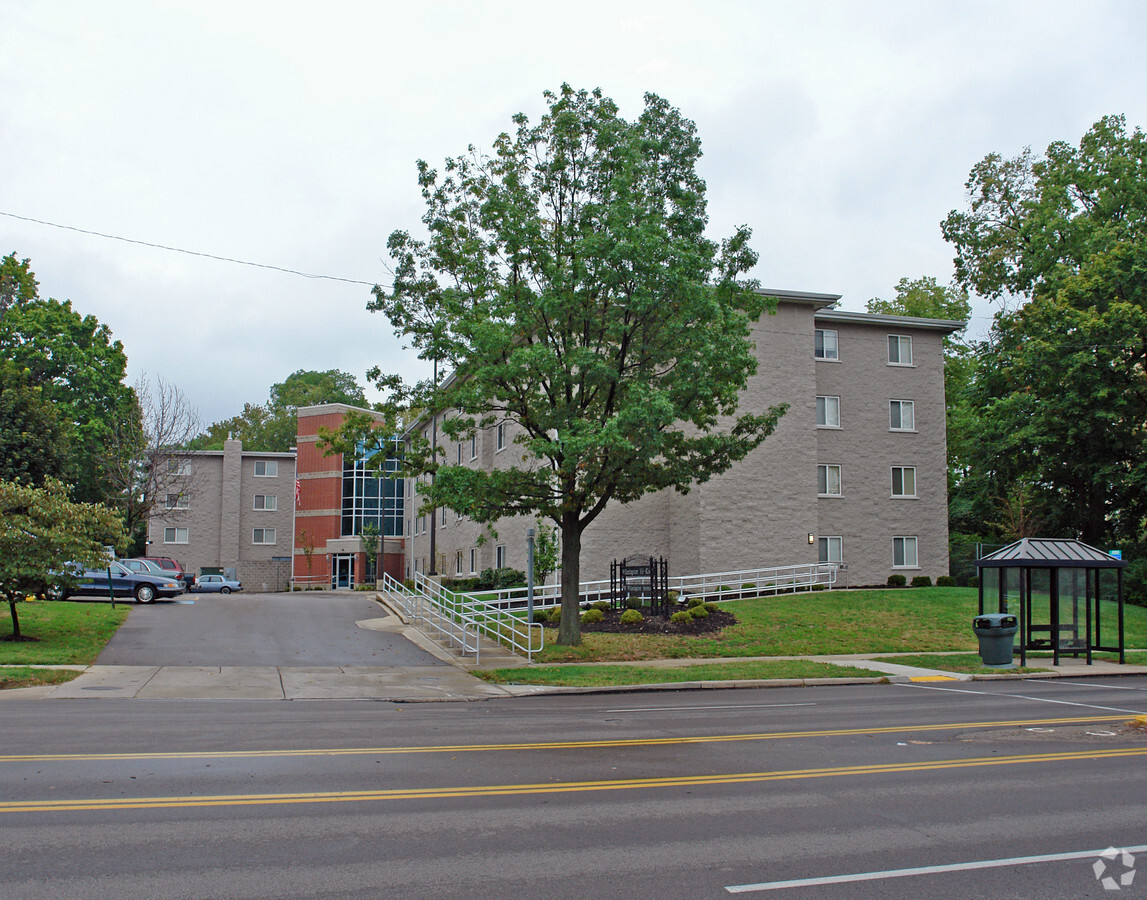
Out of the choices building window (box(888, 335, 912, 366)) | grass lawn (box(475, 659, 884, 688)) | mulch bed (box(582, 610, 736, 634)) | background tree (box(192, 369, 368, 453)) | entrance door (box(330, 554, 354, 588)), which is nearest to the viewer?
grass lawn (box(475, 659, 884, 688))

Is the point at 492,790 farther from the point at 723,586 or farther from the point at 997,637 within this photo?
the point at 723,586

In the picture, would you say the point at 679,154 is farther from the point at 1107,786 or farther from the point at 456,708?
the point at 1107,786

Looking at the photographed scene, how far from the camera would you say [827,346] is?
3609cm

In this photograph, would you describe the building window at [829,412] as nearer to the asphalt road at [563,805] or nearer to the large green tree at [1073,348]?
the large green tree at [1073,348]

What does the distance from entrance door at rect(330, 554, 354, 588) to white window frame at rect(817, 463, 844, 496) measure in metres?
37.4

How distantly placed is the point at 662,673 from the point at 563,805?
1186 centimetres

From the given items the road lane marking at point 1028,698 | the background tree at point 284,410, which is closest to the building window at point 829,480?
the road lane marking at point 1028,698

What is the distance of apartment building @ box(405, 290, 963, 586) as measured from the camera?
32781 millimetres

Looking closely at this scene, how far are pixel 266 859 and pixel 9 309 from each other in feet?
174

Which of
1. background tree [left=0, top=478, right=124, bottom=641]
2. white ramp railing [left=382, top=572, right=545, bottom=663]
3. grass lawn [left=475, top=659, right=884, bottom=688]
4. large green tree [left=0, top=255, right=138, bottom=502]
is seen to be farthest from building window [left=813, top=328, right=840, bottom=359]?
large green tree [left=0, top=255, right=138, bottom=502]

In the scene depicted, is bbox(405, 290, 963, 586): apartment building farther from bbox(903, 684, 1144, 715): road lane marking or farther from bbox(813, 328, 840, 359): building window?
bbox(903, 684, 1144, 715): road lane marking

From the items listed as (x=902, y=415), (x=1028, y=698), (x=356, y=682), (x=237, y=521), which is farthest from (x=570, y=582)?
(x=237, y=521)

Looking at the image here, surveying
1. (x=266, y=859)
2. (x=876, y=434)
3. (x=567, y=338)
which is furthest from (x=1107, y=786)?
(x=876, y=434)

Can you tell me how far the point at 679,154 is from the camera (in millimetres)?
21938
